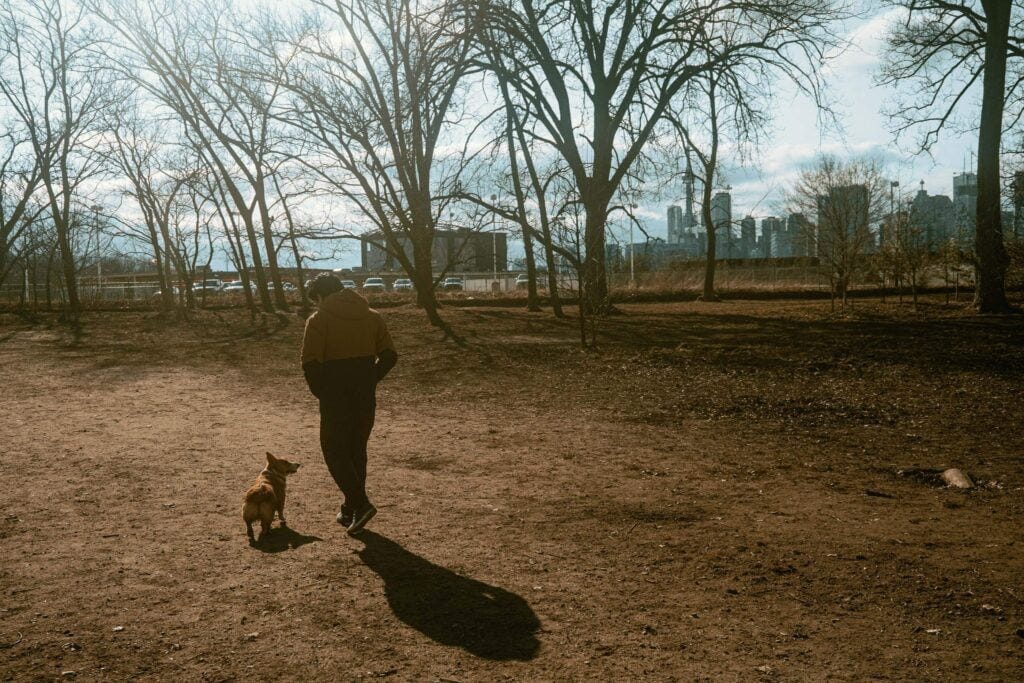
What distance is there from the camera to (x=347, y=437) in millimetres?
5879

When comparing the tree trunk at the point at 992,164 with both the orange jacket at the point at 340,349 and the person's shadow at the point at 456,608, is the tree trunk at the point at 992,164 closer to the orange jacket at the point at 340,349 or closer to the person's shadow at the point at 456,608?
the orange jacket at the point at 340,349

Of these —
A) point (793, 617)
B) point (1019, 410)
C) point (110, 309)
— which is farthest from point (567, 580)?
point (110, 309)

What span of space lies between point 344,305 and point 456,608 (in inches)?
89.3

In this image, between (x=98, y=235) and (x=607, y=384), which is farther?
(x=98, y=235)

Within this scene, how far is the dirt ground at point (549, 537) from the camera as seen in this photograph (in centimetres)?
395

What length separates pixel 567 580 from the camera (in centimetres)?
497

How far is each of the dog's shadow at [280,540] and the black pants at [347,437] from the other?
408 mm

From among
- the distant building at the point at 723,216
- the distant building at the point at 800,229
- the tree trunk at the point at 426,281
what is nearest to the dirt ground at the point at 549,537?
the tree trunk at the point at 426,281

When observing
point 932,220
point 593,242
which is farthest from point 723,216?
point 593,242

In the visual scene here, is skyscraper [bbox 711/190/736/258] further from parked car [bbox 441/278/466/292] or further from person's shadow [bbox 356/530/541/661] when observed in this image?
person's shadow [bbox 356/530/541/661]

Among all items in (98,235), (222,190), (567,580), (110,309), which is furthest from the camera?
(98,235)

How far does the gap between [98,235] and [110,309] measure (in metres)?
4.93

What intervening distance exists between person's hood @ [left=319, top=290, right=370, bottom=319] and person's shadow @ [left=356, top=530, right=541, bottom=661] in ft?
5.26

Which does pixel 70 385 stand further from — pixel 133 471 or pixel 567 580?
pixel 567 580
